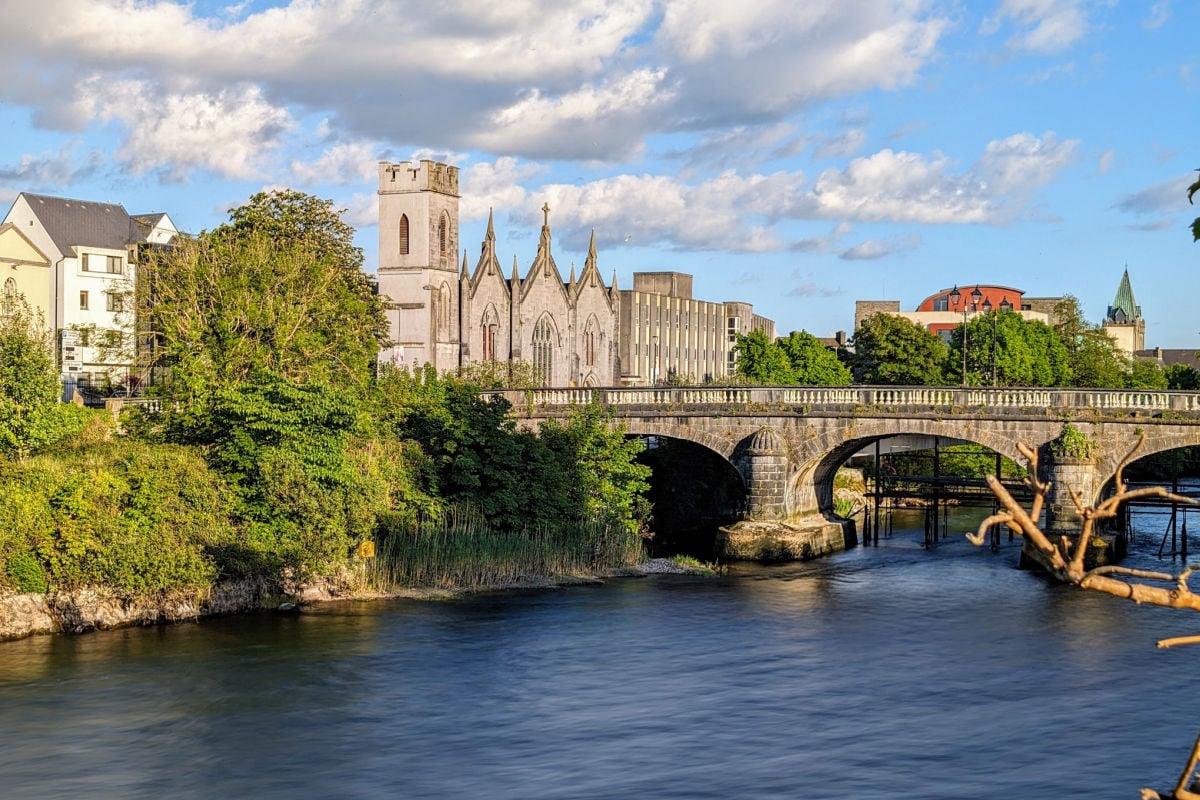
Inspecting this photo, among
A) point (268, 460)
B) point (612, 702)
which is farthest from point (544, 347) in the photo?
point (612, 702)

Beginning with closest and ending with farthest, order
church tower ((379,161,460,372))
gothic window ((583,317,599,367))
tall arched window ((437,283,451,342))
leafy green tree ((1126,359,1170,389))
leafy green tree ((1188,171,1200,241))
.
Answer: leafy green tree ((1188,171,1200,241)) → church tower ((379,161,460,372)) → tall arched window ((437,283,451,342)) → gothic window ((583,317,599,367)) → leafy green tree ((1126,359,1170,389))

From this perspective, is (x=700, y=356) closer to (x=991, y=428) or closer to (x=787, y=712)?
(x=991, y=428)

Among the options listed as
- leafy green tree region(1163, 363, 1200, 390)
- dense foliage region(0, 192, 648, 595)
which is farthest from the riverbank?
leafy green tree region(1163, 363, 1200, 390)

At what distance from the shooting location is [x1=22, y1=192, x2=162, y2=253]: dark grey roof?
86.2 meters

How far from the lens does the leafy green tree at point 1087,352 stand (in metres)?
108

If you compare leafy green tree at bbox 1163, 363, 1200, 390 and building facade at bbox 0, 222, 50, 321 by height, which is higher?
building facade at bbox 0, 222, 50, 321

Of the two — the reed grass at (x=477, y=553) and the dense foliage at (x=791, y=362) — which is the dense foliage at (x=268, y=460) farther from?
the dense foliage at (x=791, y=362)

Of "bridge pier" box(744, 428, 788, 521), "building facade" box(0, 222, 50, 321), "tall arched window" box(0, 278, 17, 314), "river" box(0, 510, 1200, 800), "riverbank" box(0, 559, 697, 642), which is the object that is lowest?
"river" box(0, 510, 1200, 800)

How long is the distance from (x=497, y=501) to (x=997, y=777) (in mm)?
25781

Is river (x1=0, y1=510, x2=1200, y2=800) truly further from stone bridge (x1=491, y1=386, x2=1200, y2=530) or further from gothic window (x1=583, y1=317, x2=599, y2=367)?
gothic window (x1=583, y1=317, x2=599, y2=367)

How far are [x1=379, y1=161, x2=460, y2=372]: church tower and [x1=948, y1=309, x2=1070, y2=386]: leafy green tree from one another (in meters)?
37.6

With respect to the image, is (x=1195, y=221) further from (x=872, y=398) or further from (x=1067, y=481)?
(x=872, y=398)

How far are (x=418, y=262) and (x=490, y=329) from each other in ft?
26.8

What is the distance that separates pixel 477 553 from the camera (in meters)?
44.9
